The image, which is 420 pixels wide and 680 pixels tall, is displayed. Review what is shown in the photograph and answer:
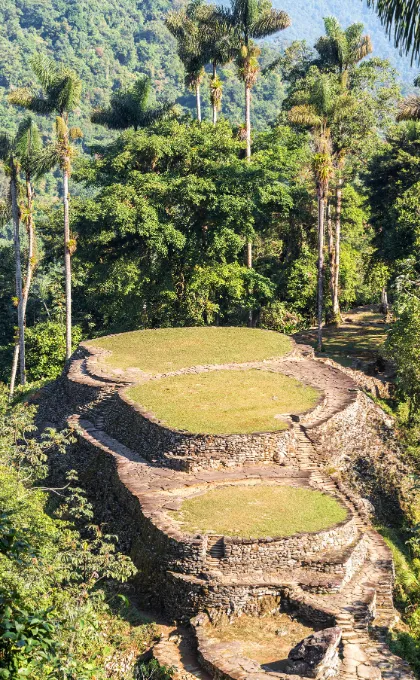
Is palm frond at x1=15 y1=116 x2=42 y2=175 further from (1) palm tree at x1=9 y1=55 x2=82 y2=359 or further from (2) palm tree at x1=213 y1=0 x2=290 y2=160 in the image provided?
(2) palm tree at x1=213 y1=0 x2=290 y2=160

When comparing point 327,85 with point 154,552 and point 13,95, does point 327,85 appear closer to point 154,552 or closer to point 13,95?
point 13,95

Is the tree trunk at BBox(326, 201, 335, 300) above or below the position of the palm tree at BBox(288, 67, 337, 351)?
below

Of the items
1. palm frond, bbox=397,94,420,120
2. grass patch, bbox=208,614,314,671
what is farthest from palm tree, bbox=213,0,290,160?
grass patch, bbox=208,614,314,671

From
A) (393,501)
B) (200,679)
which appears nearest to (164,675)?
(200,679)

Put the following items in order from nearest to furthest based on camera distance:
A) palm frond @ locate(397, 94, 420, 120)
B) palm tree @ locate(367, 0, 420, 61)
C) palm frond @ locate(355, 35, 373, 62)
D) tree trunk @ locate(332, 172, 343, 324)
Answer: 1. palm tree @ locate(367, 0, 420, 61)
2. palm frond @ locate(397, 94, 420, 120)
3. tree trunk @ locate(332, 172, 343, 324)
4. palm frond @ locate(355, 35, 373, 62)

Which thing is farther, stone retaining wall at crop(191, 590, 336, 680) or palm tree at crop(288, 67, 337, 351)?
palm tree at crop(288, 67, 337, 351)

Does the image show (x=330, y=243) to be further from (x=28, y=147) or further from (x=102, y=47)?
(x=102, y=47)

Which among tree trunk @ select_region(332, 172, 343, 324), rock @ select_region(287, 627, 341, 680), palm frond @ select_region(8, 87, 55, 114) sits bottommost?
rock @ select_region(287, 627, 341, 680)

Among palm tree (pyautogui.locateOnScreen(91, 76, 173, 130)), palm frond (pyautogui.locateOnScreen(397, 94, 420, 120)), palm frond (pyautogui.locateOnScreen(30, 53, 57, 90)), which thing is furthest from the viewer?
palm tree (pyautogui.locateOnScreen(91, 76, 173, 130))
